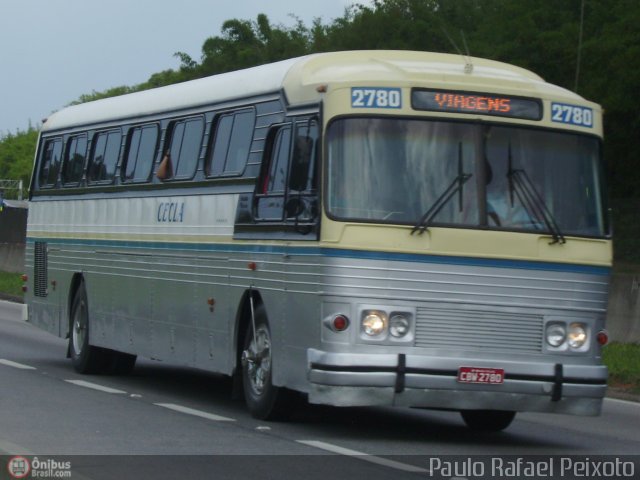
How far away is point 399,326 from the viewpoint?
485 inches

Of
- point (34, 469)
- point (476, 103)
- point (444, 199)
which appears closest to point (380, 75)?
point (476, 103)

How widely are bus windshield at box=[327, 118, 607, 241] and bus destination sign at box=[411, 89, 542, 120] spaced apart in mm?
118

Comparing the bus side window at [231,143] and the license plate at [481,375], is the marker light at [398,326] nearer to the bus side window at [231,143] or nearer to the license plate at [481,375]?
the license plate at [481,375]

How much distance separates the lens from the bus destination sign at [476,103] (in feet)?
41.5

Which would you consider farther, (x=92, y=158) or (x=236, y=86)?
(x=92, y=158)

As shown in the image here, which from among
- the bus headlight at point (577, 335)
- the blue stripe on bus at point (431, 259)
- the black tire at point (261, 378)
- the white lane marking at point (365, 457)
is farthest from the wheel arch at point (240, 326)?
the bus headlight at point (577, 335)

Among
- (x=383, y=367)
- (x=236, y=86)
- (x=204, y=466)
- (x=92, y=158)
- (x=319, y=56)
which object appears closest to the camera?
(x=204, y=466)

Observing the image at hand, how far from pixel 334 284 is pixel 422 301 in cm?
71

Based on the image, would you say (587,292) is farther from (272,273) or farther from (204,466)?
(204,466)

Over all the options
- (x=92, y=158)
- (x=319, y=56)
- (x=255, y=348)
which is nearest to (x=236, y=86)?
(x=319, y=56)

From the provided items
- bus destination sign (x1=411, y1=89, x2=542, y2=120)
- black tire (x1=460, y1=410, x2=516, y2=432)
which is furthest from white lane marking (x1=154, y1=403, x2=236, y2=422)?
bus destination sign (x1=411, y1=89, x2=542, y2=120)

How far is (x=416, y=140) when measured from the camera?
41.3 feet

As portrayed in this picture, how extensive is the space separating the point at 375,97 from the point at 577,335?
101 inches

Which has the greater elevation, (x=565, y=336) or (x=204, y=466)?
(x=565, y=336)
